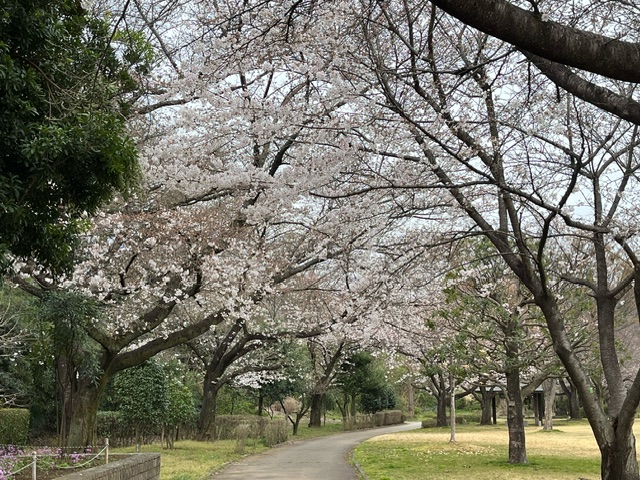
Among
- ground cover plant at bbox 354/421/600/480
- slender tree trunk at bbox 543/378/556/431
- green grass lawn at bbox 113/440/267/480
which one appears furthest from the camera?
slender tree trunk at bbox 543/378/556/431

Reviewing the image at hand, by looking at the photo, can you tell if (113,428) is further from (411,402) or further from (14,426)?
(411,402)

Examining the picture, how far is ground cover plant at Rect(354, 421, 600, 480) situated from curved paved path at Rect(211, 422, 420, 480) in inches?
21.5

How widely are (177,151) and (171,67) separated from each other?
66.6 inches

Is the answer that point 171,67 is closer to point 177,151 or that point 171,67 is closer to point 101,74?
point 177,151

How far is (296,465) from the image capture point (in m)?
15.4

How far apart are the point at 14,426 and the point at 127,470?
470 inches

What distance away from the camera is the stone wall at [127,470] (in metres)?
7.64

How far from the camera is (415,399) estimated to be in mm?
58375

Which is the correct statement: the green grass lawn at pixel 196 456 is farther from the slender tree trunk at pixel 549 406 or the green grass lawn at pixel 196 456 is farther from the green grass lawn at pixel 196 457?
the slender tree trunk at pixel 549 406

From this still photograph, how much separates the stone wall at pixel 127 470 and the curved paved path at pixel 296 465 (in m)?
2.66

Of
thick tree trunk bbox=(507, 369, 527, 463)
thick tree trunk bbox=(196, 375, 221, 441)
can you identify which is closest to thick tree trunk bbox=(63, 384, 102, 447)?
thick tree trunk bbox=(507, 369, 527, 463)

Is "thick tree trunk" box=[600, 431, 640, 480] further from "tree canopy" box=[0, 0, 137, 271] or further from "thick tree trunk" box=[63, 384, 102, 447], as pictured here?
"thick tree trunk" box=[63, 384, 102, 447]

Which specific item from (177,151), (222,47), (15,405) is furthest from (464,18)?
(15,405)

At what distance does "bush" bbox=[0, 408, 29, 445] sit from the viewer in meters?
18.3
